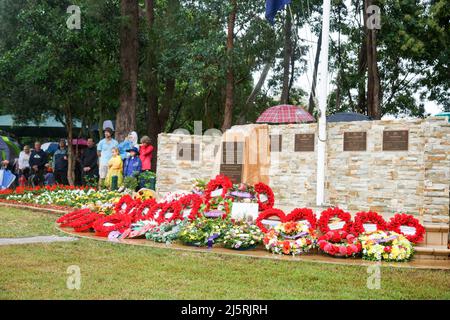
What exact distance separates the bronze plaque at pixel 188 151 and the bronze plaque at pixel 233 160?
238 cm

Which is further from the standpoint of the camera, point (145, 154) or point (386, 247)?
point (145, 154)

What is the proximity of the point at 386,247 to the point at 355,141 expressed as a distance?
5.36m

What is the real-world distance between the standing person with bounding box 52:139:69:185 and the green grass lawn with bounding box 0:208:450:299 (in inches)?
445

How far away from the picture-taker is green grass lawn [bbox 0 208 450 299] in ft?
21.8

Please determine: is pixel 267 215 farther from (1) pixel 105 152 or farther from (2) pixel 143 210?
(1) pixel 105 152

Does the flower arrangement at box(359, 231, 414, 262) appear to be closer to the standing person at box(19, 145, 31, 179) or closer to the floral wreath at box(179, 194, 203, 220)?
the floral wreath at box(179, 194, 203, 220)

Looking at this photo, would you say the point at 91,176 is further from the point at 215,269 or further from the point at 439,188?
the point at 215,269

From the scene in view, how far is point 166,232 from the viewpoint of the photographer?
10.9m

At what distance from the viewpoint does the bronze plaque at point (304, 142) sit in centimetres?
1515

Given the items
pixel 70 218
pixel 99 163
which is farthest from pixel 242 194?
pixel 99 163

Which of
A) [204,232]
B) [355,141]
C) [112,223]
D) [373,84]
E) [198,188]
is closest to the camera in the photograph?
[204,232]

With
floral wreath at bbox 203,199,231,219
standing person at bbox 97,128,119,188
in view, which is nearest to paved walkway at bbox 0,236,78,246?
floral wreath at bbox 203,199,231,219

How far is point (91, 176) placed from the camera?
65.6 feet

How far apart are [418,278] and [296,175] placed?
25.1 ft
